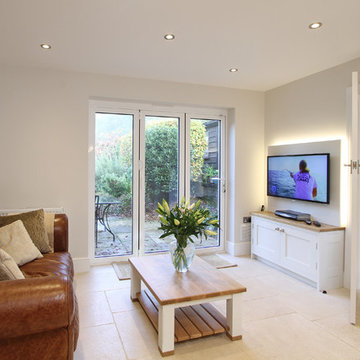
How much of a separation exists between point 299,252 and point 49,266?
2.71 meters

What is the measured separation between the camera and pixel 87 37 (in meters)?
2.88

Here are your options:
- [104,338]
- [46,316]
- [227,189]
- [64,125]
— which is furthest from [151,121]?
[46,316]

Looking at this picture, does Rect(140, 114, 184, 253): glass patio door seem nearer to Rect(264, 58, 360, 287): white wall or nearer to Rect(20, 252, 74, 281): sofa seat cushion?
Rect(264, 58, 360, 287): white wall

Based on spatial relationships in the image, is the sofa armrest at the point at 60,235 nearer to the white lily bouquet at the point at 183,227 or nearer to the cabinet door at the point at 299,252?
the white lily bouquet at the point at 183,227

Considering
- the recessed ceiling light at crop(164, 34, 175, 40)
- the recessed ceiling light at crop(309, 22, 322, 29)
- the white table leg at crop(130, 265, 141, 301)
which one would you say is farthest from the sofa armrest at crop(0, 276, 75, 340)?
the recessed ceiling light at crop(309, 22, 322, 29)

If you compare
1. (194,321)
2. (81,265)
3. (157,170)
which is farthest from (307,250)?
(81,265)

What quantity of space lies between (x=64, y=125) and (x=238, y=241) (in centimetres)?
299

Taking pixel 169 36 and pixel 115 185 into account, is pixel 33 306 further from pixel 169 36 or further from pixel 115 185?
pixel 115 185

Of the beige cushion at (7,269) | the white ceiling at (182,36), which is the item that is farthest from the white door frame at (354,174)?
the beige cushion at (7,269)

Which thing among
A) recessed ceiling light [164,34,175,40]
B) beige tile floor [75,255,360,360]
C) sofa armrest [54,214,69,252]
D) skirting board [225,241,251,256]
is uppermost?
recessed ceiling light [164,34,175,40]

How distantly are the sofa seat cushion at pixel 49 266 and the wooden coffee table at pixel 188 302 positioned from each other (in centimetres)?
64

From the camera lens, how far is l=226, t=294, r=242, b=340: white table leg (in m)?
2.37

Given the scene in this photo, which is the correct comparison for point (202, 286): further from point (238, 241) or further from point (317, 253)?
point (238, 241)

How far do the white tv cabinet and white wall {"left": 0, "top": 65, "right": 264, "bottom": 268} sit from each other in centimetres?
216
